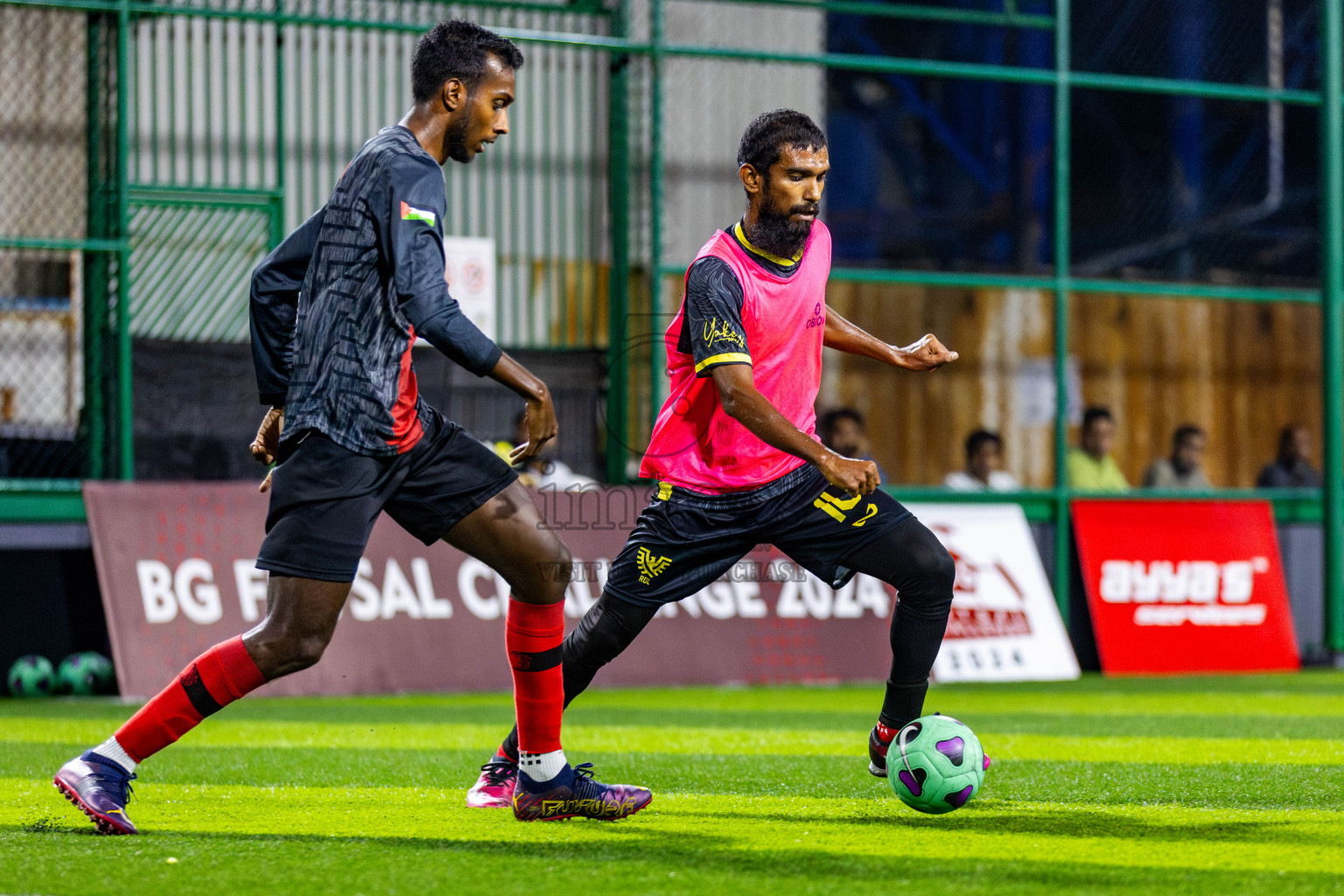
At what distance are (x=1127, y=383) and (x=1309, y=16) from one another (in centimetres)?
591

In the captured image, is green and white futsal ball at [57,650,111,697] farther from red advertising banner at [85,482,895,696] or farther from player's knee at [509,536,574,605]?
player's knee at [509,536,574,605]

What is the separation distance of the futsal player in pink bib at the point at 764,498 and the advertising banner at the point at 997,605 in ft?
19.2

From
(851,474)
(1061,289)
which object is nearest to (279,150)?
(1061,289)

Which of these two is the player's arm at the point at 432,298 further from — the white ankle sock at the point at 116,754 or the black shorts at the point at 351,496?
the white ankle sock at the point at 116,754

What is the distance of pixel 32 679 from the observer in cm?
991

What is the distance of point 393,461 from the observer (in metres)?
4.59

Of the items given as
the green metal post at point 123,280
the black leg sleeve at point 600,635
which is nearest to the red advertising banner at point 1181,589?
the green metal post at point 123,280

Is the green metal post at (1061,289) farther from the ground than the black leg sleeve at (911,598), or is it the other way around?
the green metal post at (1061,289)

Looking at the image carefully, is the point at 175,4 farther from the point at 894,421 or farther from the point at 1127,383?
the point at 1127,383

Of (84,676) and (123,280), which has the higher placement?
(123,280)

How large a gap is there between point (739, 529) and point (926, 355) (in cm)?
85

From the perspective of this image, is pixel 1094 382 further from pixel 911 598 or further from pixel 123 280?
pixel 911 598

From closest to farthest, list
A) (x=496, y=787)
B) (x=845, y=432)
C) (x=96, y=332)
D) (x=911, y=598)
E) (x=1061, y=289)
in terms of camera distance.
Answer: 1. (x=496, y=787)
2. (x=911, y=598)
3. (x=96, y=332)
4. (x=845, y=432)
5. (x=1061, y=289)

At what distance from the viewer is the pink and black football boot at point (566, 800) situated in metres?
4.87
